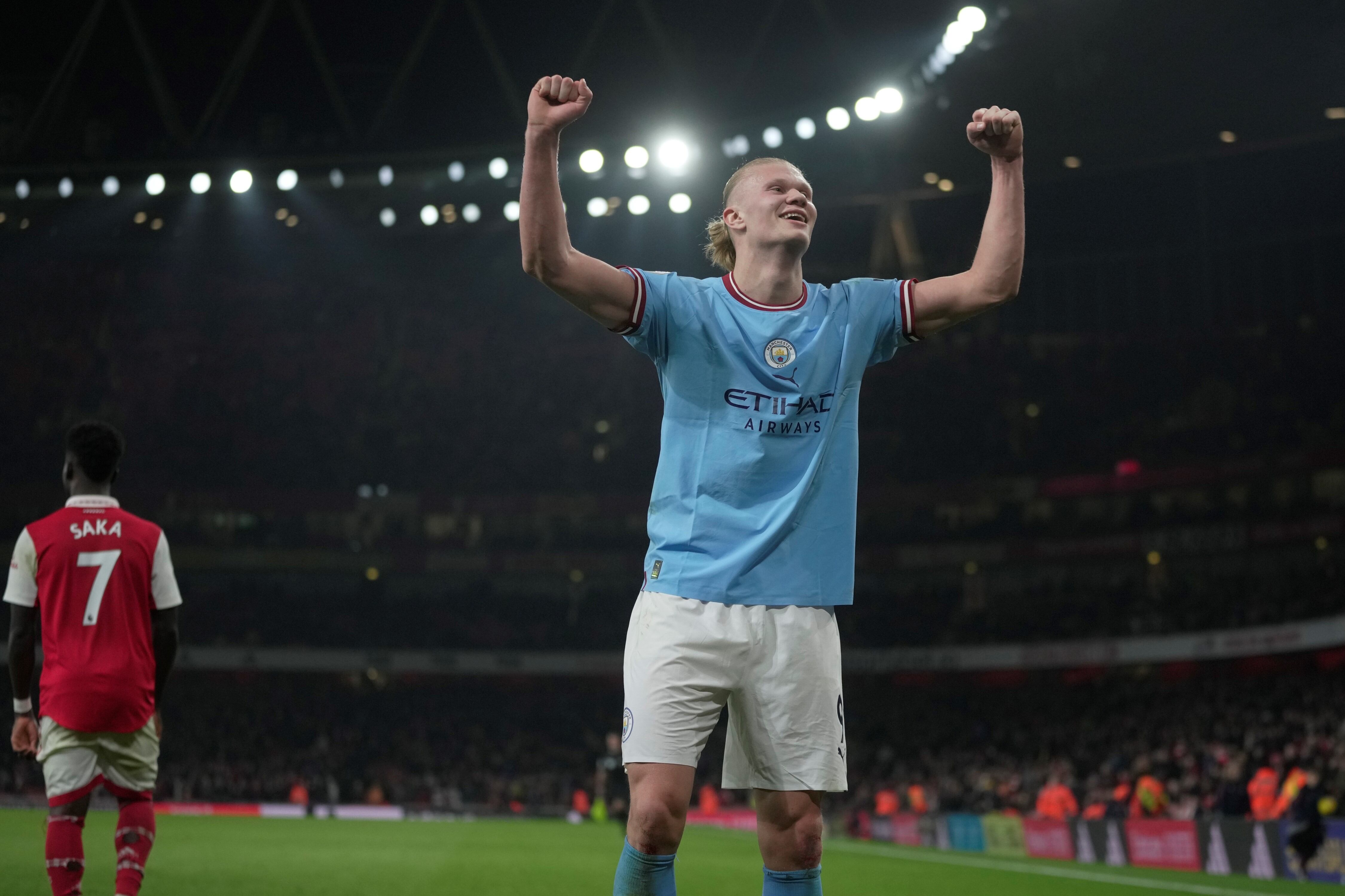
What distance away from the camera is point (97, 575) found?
5742 millimetres

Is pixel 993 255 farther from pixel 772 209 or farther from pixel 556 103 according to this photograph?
pixel 556 103

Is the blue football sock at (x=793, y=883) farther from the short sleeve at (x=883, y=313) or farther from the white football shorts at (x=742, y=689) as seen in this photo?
the short sleeve at (x=883, y=313)

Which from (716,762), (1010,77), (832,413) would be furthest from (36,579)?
(716,762)

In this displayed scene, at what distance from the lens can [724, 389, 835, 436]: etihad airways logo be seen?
4.02 meters

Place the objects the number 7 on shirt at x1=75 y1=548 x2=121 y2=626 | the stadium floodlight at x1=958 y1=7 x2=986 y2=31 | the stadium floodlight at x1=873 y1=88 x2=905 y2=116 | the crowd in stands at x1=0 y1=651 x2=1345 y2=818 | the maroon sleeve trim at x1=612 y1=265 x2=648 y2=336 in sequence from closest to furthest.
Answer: the maroon sleeve trim at x1=612 y1=265 x2=648 y2=336 → the number 7 on shirt at x1=75 y1=548 x2=121 y2=626 → the stadium floodlight at x1=958 y1=7 x2=986 y2=31 → the stadium floodlight at x1=873 y1=88 x2=905 y2=116 → the crowd in stands at x1=0 y1=651 x2=1345 y2=818

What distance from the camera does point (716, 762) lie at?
39062 mm

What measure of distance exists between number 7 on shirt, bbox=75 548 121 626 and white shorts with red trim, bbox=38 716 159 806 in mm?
450

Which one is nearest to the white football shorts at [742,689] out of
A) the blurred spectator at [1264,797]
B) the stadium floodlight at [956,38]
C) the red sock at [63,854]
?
the red sock at [63,854]

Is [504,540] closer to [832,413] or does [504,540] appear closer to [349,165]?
[349,165]

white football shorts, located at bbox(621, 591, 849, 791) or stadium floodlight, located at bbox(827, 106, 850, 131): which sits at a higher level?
stadium floodlight, located at bbox(827, 106, 850, 131)

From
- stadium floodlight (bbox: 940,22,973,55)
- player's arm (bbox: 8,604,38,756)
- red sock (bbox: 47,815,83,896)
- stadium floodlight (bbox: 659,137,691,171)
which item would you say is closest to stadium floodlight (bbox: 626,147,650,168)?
stadium floodlight (bbox: 659,137,691,171)

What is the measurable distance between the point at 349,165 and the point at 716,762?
71.4ft

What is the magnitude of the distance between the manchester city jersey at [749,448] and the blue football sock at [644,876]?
29.1 inches

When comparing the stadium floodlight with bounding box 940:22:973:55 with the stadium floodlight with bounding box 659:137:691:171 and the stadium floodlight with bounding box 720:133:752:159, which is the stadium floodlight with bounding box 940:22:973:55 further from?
the stadium floodlight with bounding box 659:137:691:171
